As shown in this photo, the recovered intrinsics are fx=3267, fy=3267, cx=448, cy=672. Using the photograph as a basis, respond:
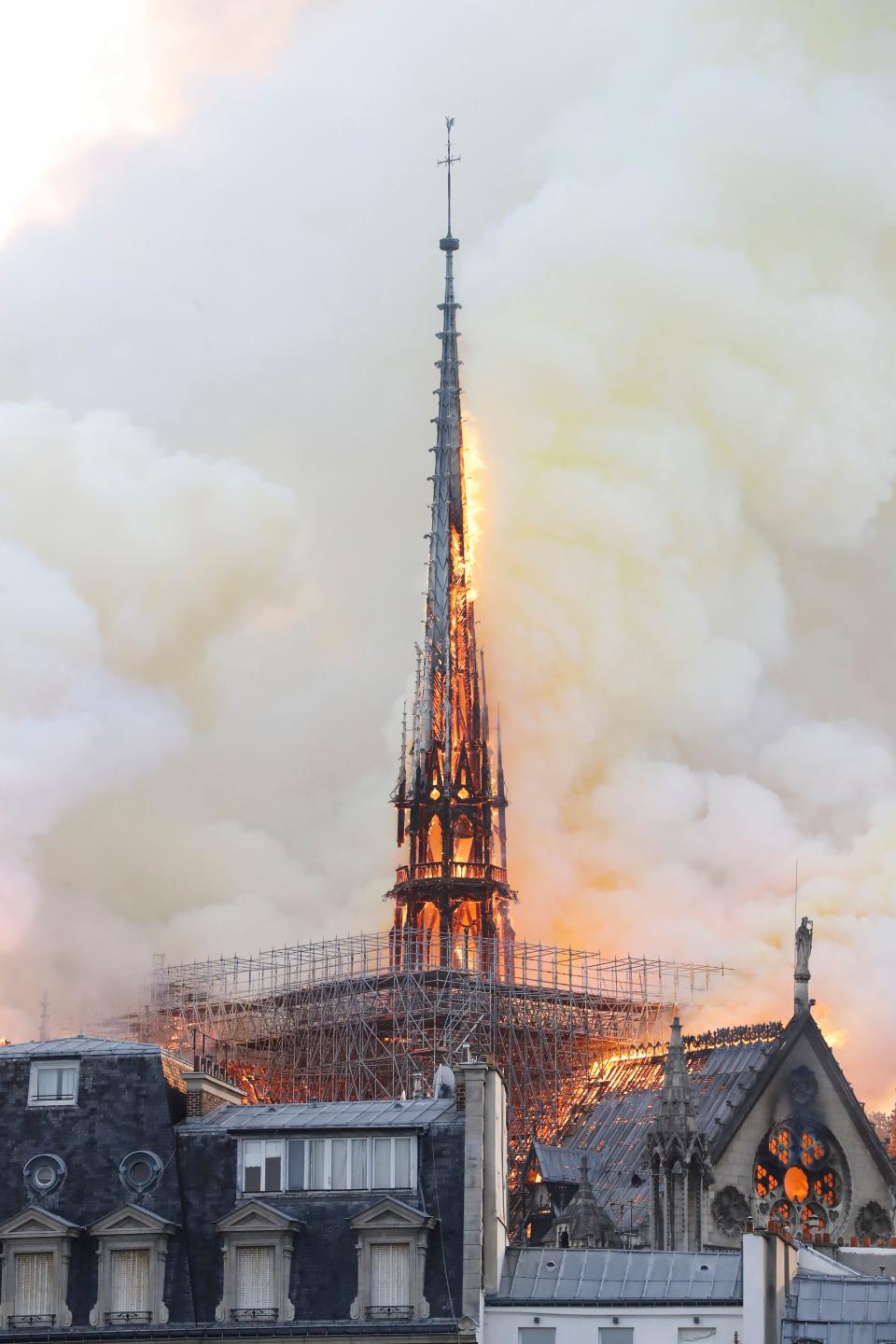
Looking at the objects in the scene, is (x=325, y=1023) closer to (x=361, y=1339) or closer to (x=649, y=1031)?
(x=649, y=1031)

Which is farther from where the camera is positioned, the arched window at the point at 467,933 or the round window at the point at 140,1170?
the arched window at the point at 467,933

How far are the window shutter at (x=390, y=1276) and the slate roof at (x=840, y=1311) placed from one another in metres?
9.05

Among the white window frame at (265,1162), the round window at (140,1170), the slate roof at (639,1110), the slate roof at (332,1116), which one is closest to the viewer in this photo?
the white window frame at (265,1162)

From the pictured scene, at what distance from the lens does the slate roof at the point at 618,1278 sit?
7806cm

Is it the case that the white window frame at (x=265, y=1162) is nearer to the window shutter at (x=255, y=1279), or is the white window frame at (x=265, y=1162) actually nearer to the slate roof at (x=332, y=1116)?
the slate roof at (x=332, y=1116)

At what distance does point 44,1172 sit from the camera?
3147 inches

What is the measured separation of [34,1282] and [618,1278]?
1413 cm

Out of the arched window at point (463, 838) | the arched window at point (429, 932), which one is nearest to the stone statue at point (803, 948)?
the arched window at point (429, 932)

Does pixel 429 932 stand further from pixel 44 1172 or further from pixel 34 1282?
pixel 34 1282

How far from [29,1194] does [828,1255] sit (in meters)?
27.8

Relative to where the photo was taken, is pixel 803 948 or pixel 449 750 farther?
pixel 449 750

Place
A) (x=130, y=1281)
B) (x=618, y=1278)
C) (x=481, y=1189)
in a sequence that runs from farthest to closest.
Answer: (x=618, y=1278) → (x=481, y=1189) → (x=130, y=1281)

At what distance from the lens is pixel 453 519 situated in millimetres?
191000

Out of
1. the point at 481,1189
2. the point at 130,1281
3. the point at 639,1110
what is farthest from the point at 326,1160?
the point at 639,1110
